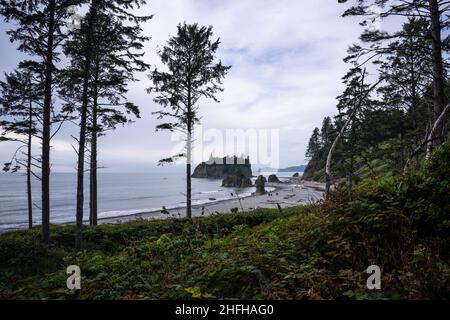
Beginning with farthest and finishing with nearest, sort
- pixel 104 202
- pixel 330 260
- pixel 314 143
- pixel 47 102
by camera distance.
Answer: pixel 314 143 < pixel 104 202 < pixel 47 102 < pixel 330 260

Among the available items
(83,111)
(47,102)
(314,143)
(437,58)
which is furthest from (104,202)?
(314,143)

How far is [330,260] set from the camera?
398cm

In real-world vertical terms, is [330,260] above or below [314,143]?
below

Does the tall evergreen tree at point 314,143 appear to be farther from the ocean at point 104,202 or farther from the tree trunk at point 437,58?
the tree trunk at point 437,58

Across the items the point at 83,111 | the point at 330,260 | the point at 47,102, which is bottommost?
the point at 330,260

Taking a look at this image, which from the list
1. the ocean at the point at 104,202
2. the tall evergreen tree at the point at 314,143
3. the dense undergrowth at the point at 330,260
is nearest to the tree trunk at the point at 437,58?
the dense undergrowth at the point at 330,260

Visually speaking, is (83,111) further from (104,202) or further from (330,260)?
(104,202)

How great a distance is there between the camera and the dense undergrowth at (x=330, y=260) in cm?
326

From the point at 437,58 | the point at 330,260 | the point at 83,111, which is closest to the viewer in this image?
the point at 330,260

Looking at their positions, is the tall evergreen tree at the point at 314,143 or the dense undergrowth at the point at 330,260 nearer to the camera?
the dense undergrowth at the point at 330,260

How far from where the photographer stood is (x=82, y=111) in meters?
11.8
